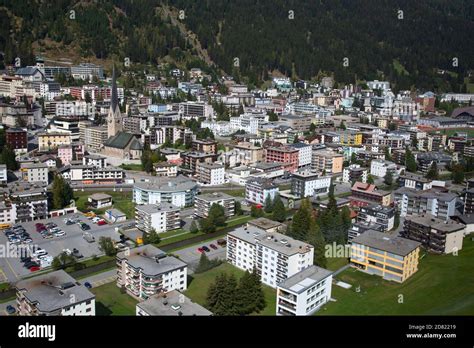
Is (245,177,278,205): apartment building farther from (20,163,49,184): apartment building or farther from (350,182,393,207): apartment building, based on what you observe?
(20,163,49,184): apartment building

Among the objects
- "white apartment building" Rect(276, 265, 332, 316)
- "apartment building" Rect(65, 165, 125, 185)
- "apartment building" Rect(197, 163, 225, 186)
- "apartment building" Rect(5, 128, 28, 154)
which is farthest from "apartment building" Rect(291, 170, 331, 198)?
"apartment building" Rect(5, 128, 28, 154)

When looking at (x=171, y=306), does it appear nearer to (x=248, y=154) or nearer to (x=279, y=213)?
(x=279, y=213)

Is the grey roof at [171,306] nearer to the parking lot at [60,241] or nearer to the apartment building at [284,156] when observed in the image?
the parking lot at [60,241]

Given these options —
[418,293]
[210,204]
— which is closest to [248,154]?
[210,204]
